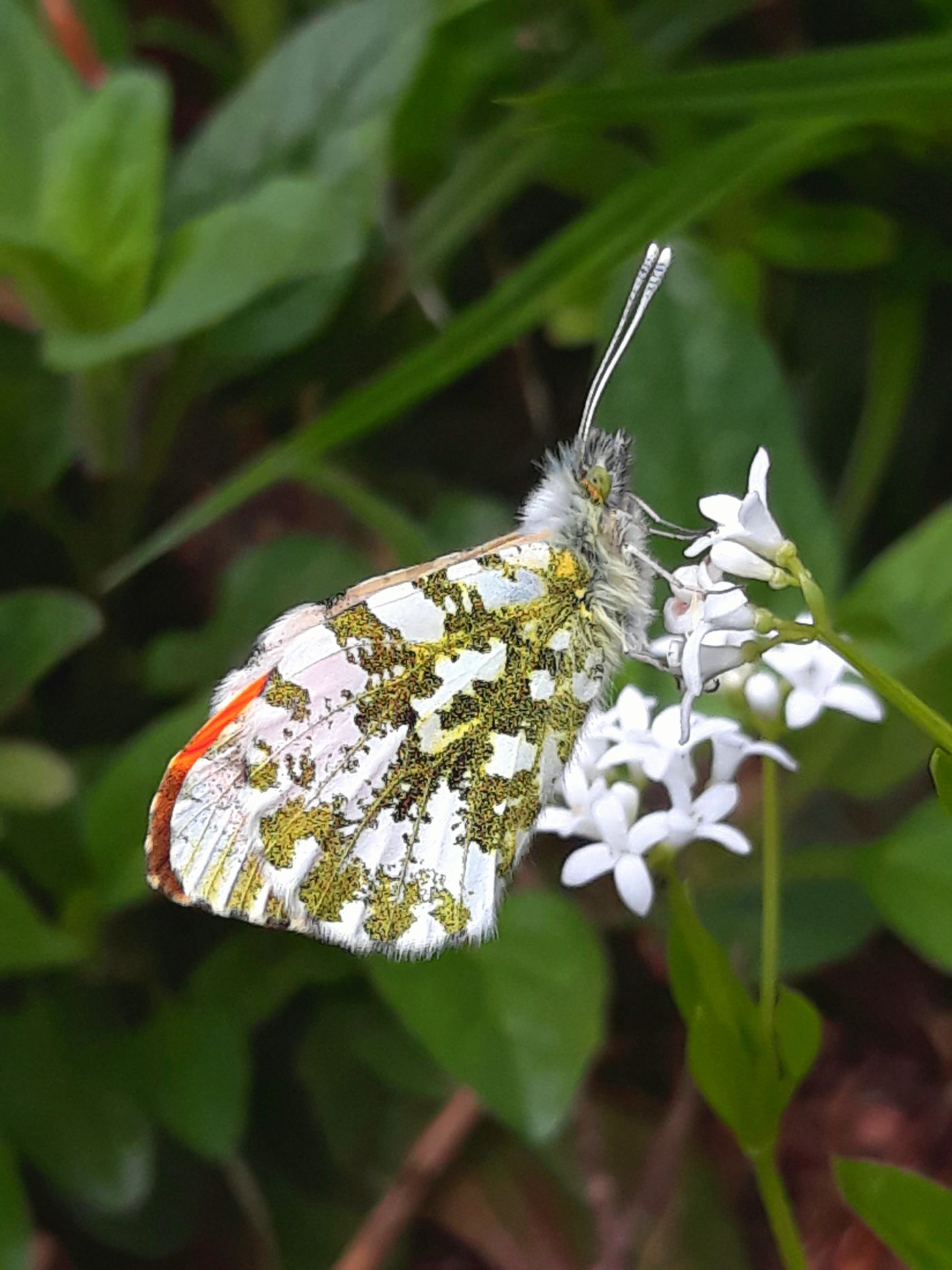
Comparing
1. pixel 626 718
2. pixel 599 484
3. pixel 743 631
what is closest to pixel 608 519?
pixel 599 484

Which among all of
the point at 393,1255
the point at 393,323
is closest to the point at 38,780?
the point at 393,1255

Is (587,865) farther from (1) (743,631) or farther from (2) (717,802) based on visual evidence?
(1) (743,631)

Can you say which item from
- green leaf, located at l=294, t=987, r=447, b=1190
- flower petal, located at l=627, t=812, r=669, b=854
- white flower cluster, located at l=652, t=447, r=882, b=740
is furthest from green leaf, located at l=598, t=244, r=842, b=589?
green leaf, located at l=294, t=987, r=447, b=1190

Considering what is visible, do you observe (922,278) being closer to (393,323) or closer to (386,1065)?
(393,323)

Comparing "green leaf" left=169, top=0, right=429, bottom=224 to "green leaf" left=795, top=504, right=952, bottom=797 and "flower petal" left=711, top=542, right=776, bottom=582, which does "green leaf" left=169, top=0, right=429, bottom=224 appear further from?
"flower petal" left=711, top=542, right=776, bottom=582

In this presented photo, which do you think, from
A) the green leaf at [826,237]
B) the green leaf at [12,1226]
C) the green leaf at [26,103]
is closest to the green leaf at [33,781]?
the green leaf at [12,1226]

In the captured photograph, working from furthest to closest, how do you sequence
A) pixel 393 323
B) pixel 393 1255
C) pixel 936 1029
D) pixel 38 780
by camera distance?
pixel 393 323 → pixel 936 1029 → pixel 393 1255 → pixel 38 780

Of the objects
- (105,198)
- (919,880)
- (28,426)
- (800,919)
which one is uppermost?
(105,198)
